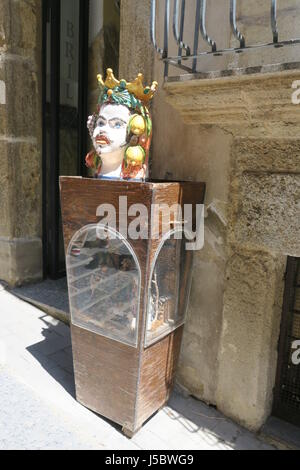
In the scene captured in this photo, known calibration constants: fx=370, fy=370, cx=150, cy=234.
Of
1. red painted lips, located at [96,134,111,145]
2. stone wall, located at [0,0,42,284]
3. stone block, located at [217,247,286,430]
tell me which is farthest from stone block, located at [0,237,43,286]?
stone block, located at [217,247,286,430]

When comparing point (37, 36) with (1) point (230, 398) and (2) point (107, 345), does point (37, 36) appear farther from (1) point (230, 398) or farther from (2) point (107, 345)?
(1) point (230, 398)

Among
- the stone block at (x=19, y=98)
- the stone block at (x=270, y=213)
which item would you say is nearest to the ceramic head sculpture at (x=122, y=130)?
the stone block at (x=270, y=213)

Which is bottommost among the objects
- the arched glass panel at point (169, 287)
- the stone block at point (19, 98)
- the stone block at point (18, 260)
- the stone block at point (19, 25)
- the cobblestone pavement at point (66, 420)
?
the cobblestone pavement at point (66, 420)

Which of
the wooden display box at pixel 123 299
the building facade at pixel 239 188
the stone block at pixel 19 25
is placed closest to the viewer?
the building facade at pixel 239 188

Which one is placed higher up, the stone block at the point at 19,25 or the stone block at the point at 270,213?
the stone block at the point at 19,25

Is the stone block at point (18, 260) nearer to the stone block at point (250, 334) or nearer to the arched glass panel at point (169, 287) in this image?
the arched glass panel at point (169, 287)

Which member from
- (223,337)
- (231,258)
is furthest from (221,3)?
(223,337)

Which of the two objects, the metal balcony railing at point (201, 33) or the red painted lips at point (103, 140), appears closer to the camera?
the metal balcony railing at point (201, 33)

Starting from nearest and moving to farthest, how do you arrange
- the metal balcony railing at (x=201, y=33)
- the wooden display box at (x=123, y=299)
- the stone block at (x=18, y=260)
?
the metal balcony railing at (x=201, y=33), the wooden display box at (x=123, y=299), the stone block at (x=18, y=260)

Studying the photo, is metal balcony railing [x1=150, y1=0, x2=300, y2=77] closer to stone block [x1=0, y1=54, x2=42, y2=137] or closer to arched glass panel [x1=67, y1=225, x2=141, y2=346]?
arched glass panel [x1=67, y1=225, x2=141, y2=346]

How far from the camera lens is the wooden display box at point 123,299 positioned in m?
1.96

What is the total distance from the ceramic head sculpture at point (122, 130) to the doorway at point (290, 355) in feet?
3.48

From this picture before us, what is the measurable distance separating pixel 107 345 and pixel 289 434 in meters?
1.19
